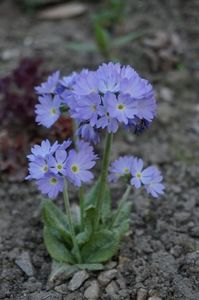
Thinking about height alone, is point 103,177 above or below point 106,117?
below

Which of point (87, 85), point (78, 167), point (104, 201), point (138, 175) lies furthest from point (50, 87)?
point (104, 201)

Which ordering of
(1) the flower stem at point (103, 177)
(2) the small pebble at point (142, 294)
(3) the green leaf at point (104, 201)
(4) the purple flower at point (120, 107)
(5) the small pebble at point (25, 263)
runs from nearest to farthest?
(4) the purple flower at point (120, 107) → (1) the flower stem at point (103, 177) → (2) the small pebble at point (142, 294) → (5) the small pebble at point (25, 263) → (3) the green leaf at point (104, 201)

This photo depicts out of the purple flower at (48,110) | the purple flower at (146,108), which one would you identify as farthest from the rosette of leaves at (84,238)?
the purple flower at (146,108)

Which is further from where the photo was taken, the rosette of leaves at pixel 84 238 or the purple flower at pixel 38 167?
the rosette of leaves at pixel 84 238

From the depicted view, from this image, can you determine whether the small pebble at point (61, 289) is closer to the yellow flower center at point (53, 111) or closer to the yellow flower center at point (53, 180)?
the yellow flower center at point (53, 180)

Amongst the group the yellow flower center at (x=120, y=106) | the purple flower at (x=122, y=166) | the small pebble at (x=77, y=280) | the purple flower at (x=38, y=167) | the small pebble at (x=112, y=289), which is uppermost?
the yellow flower center at (x=120, y=106)

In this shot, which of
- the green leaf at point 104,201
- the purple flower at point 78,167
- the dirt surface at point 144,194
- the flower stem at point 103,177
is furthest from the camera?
the green leaf at point 104,201

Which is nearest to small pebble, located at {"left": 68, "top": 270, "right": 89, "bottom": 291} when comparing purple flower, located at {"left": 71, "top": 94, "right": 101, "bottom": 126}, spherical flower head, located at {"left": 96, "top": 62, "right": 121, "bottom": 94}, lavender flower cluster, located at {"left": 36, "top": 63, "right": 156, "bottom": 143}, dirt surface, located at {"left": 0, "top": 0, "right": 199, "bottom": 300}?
dirt surface, located at {"left": 0, "top": 0, "right": 199, "bottom": 300}

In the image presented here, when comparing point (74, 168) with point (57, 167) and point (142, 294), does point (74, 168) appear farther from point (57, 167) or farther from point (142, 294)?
point (142, 294)
